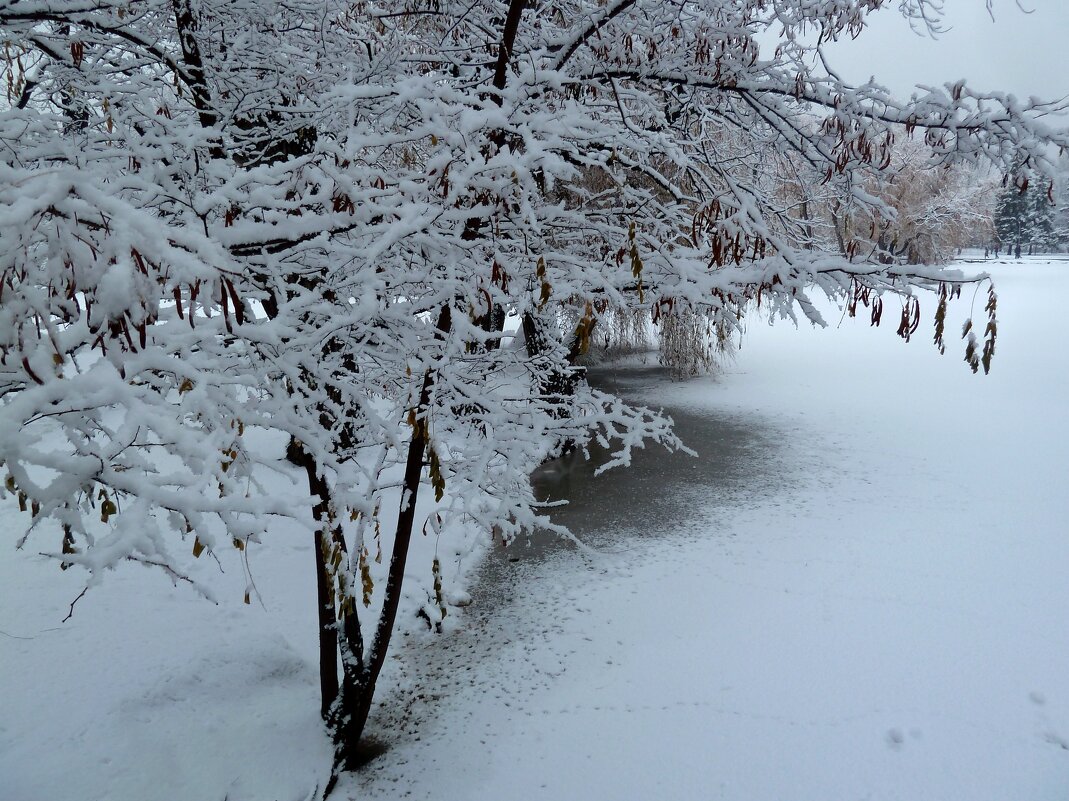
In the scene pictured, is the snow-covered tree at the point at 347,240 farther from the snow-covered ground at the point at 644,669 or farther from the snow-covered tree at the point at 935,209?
the snow-covered tree at the point at 935,209

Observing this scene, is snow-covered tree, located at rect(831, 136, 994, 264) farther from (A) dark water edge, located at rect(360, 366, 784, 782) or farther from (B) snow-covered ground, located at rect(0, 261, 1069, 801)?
(B) snow-covered ground, located at rect(0, 261, 1069, 801)

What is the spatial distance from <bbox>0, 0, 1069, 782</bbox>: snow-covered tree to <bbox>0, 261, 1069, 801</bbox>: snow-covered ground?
2.13ft

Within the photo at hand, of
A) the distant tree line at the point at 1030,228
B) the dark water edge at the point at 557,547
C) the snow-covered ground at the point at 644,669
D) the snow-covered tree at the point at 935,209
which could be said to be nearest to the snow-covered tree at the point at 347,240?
the dark water edge at the point at 557,547

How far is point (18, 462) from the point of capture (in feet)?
5.29

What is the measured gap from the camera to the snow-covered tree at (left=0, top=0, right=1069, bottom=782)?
1.73 m

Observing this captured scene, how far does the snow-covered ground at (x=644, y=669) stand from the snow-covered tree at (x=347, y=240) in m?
0.65

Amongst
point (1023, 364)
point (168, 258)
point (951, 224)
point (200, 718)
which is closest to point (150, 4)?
point (168, 258)

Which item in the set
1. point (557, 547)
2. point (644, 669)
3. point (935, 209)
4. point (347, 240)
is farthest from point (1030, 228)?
point (347, 240)

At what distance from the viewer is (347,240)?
3023 millimetres

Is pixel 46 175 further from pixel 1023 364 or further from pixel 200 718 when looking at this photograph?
pixel 1023 364

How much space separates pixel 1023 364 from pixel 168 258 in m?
19.0

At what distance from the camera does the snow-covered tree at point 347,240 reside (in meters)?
1.73

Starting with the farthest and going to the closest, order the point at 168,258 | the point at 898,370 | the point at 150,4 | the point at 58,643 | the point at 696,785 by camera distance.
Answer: the point at 898,370
the point at 58,643
the point at 696,785
the point at 150,4
the point at 168,258

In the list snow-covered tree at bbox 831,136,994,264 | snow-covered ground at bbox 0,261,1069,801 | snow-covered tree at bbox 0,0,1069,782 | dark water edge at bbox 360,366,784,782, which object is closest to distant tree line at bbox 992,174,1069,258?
snow-covered tree at bbox 831,136,994,264
